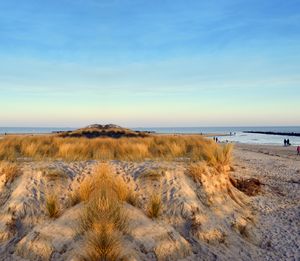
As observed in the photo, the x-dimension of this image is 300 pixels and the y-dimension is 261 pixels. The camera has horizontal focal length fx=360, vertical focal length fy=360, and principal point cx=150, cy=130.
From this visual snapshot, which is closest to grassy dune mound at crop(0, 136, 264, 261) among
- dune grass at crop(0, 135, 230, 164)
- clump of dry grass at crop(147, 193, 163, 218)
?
clump of dry grass at crop(147, 193, 163, 218)

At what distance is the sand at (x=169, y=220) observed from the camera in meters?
7.78

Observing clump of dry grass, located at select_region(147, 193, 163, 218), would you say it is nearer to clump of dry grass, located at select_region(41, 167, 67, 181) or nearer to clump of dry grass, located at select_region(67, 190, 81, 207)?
clump of dry grass, located at select_region(67, 190, 81, 207)

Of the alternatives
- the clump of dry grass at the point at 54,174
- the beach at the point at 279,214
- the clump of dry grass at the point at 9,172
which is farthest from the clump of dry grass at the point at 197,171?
the clump of dry grass at the point at 9,172

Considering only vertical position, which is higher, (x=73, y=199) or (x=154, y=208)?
(x=73, y=199)

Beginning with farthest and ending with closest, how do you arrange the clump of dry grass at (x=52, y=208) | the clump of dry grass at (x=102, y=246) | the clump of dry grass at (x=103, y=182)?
the clump of dry grass at (x=103, y=182) < the clump of dry grass at (x=52, y=208) < the clump of dry grass at (x=102, y=246)

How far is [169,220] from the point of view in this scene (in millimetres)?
9719

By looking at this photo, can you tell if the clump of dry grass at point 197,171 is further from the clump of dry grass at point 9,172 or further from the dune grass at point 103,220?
the clump of dry grass at point 9,172

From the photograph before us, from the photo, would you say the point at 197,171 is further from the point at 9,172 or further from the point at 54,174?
the point at 9,172

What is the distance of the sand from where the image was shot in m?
7.78

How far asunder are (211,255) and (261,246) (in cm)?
178

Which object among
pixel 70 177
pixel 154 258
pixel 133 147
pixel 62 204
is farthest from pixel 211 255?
pixel 133 147

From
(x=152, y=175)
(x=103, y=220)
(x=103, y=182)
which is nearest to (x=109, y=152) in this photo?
(x=152, y=175)

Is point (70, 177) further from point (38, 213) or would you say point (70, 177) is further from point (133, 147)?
point (133, 147)

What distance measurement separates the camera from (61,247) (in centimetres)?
739
